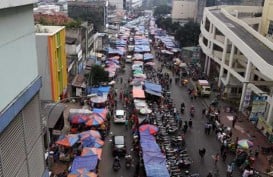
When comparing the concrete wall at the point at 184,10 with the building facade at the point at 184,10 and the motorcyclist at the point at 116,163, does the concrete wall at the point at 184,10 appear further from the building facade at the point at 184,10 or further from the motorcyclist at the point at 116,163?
the motorcyclist at the point at 116,163

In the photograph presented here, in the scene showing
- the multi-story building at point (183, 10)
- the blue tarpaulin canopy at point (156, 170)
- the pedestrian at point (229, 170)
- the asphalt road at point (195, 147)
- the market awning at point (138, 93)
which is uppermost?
the multi-story building at point (183, 10)

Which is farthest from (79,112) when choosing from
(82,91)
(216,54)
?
(216,54)

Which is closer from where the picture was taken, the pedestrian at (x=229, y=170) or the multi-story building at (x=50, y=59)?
the pedestrian at (x=229, y=170)

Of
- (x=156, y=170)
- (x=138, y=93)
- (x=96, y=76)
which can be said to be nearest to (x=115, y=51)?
(x=96, y=76)

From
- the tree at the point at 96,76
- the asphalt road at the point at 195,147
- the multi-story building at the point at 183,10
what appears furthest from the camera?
the multi-story building at the point at 183,10

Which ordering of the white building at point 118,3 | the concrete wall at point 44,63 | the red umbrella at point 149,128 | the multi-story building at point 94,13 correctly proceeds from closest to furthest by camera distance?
the concrete wall at point 44,63
the red umbrella at point 149,128
the multi-story building at point 94,13
the white building at point 118,3

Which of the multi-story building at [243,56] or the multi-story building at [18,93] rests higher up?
the multi-story building at [18,93]

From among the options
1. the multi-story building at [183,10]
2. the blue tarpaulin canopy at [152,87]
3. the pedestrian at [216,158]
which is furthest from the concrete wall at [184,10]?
the pedestrian at [216,158]

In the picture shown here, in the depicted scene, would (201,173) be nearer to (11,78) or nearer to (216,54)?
(11,78)

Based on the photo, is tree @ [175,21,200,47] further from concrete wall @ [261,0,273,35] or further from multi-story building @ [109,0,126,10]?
multi-story building @ [109,0,126,10]
